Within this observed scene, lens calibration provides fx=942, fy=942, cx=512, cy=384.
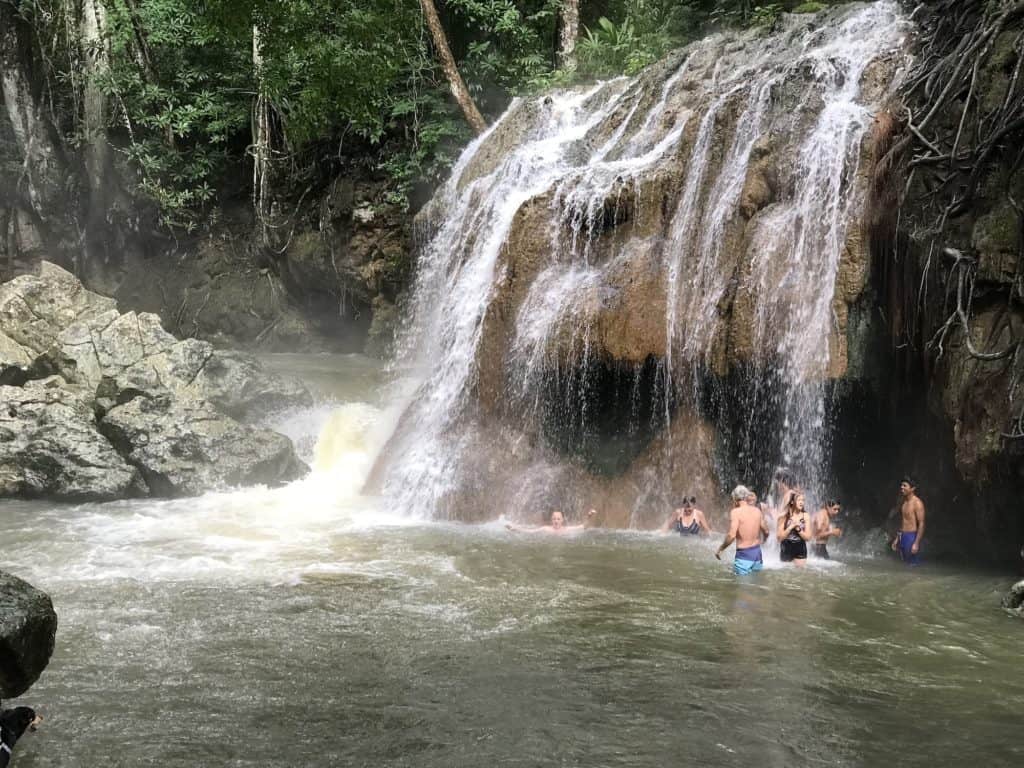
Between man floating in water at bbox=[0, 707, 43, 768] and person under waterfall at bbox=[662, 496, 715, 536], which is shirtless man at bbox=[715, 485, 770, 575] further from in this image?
man floating in water at bbox=[0, 707, 43, 768]

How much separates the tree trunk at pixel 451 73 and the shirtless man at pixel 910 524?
12.0 meters

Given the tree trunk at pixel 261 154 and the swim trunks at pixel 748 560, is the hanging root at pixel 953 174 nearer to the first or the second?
the swim trunks at pixel 748 560

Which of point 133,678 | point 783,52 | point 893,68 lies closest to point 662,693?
point 133,678

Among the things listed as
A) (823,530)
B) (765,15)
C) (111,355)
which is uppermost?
(765,15)

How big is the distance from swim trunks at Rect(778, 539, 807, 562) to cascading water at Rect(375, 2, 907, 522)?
1.51 m

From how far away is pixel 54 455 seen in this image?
12.4m

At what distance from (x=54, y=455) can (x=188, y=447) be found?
1676 millimetres

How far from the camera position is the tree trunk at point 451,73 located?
61.6ft

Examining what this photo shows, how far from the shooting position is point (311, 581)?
8.24 m

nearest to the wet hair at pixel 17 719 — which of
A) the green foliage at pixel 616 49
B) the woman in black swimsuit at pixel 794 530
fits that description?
the woman in black swimsuit at pixel 794 530

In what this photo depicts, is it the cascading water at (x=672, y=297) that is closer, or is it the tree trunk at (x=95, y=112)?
the cascading water at (x=672, y=297)

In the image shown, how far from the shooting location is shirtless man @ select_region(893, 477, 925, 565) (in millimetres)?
9312

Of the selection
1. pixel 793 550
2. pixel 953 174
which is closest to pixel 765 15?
pixel 953 174

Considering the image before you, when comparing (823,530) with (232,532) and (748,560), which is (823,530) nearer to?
(748,560)
